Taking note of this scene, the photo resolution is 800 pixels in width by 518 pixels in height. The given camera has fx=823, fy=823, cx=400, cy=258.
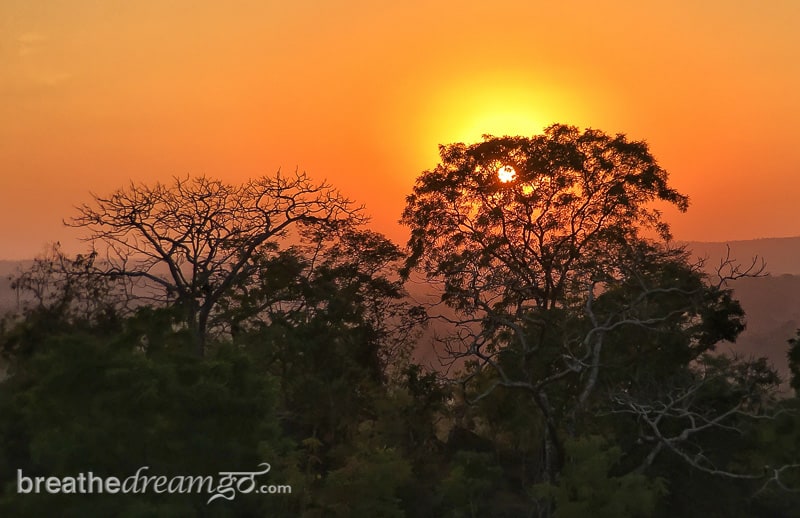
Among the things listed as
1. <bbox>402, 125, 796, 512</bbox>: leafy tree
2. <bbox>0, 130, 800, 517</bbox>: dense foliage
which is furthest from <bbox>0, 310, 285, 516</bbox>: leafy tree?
<bbox>402, 125, 796, 512</bbox>: leafy tree

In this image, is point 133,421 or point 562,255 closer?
point 133,421

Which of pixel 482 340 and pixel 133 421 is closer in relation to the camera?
pixel 133 421

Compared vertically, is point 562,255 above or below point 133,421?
above

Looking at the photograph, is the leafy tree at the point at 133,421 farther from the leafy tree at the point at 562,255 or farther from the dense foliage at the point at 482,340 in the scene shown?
the leafy tree at the point at 562,255

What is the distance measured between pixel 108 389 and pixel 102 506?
8.28 ft

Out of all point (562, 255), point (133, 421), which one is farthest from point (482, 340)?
point (133, 421)

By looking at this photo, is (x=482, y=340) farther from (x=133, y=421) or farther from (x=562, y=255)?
(x=133, y=421)

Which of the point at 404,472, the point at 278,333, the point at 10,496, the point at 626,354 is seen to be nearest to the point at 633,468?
the point at 626,354

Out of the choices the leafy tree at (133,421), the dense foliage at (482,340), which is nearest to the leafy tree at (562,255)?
the dense foliage at (482,340)

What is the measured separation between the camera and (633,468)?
1190 inches

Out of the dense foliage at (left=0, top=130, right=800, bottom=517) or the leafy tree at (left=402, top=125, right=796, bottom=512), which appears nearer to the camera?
the dense foliage at (left=0, top=130, right=800, bottom=517)

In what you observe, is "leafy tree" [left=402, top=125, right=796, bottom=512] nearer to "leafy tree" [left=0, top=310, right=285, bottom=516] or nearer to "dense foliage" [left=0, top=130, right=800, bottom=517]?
"dense foliage" [left=0, top=130, right=800, bottom=517]

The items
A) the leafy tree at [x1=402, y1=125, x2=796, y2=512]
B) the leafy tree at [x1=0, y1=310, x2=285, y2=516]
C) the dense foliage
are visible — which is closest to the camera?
the leafy tree at [x1=0, y1=310, x2=285, y2=516]

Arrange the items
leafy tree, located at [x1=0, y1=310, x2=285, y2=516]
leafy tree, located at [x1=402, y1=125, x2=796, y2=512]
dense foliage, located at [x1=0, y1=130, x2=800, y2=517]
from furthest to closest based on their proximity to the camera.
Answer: leafy tree, located at [x1=402, y1=125, x2=796, y2=512] < dense foliage, located at [x1=0, y1=130, x2=800, y2=517] < leafy tree, located at [x1=0, y1=310, x2=285, y2=516]
